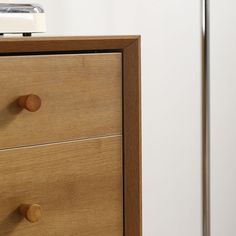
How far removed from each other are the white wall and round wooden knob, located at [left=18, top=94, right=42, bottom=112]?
66 cm

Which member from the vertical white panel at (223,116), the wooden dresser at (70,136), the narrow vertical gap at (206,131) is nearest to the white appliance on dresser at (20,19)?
the wooden dresser at (70,136)

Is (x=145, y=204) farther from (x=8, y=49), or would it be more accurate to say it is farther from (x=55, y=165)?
(x=8, y=49)

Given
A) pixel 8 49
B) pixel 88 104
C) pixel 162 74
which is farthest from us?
pixel 162 74

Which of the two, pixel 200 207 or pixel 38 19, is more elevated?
pixel 38 19

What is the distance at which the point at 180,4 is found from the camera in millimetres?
1727

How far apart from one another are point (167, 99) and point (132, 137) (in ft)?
2.34

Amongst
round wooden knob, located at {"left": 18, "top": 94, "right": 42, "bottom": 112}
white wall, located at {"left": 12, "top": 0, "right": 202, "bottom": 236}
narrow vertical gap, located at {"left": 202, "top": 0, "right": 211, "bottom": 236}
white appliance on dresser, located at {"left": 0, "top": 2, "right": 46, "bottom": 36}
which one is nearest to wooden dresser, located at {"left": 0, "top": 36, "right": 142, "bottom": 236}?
round wooden knob, located at {"left": 18, "top": 94, "right": 42, "bottom": 112}

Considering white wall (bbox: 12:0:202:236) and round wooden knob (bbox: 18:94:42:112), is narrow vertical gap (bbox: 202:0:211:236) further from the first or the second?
round wooden knob (bbox: 18:94:42:112)

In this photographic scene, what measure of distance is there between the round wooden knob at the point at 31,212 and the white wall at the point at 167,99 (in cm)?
71

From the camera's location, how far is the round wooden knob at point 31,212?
917 millimetres

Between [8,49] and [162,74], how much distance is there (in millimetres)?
875

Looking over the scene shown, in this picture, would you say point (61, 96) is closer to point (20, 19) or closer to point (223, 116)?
point (20, 19)

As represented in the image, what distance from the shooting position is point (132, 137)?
103cm

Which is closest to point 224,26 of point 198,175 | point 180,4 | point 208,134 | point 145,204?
point 180,4
